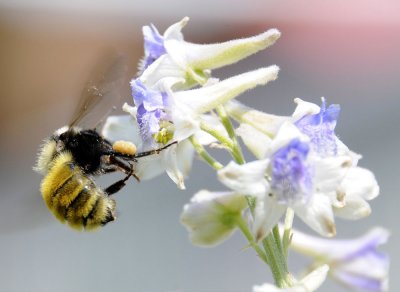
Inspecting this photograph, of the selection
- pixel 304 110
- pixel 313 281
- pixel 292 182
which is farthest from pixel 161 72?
pixel 313 281

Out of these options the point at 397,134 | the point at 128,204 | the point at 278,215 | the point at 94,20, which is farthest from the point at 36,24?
the point at 278,215

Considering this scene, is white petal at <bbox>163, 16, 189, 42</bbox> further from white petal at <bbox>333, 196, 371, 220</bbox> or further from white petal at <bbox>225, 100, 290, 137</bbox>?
white petal at <bbox>333, 196, 371, 220</bbox>

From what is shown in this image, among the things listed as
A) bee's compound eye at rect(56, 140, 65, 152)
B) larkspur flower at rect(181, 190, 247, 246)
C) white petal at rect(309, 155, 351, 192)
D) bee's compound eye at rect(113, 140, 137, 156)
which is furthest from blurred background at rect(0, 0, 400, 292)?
white petal at rect(309, 155, 351, 192)

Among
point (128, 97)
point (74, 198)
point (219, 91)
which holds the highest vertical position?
point (219, 91)

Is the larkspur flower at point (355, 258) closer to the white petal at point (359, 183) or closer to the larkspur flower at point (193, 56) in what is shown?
the white petal at point (359, 183)

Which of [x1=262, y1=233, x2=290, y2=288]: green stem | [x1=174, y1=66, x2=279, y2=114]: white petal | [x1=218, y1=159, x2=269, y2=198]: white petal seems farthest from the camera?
[x1=174, y1=66, x2=279, y2=114]: white petal

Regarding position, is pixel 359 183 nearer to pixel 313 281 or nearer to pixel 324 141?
pixel 324 141

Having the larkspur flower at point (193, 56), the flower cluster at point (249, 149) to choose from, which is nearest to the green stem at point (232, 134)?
the flower cluster at point (249, 149)

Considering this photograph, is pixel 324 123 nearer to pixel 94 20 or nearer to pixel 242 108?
pixel 242 108
